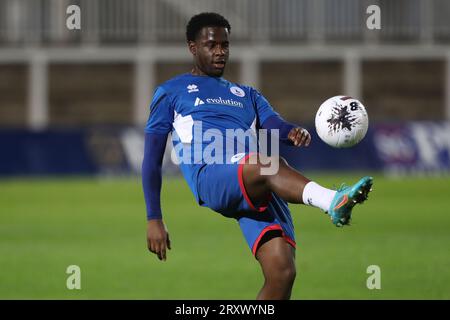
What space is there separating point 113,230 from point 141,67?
14106 mm

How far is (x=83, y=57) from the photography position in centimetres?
2836

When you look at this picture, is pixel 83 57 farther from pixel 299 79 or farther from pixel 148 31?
pixel 299 79

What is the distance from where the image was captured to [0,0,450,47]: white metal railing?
91.0ft

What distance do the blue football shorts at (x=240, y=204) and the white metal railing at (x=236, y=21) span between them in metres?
21.6

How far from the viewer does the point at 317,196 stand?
5617 mm

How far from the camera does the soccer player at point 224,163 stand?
6.02 m

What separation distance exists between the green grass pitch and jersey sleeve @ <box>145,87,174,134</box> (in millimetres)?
2573

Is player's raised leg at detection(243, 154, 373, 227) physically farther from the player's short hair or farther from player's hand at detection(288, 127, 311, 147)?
the player's short hair

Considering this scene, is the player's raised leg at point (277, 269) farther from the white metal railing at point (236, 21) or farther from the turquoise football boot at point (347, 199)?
the white metal railing at point (236, 21)

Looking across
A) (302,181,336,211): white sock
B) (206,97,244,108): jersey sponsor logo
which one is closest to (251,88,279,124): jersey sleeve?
(206,97,244,108): jersey sponsor logo

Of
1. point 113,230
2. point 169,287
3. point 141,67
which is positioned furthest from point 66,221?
point 141,67

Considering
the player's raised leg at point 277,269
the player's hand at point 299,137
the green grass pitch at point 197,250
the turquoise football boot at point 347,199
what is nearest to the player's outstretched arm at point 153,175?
the player's raised leg at point 277,269

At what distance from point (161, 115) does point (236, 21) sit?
2165 centimetres

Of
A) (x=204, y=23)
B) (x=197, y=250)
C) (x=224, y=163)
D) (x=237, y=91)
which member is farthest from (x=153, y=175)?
(x=197, y=250)
